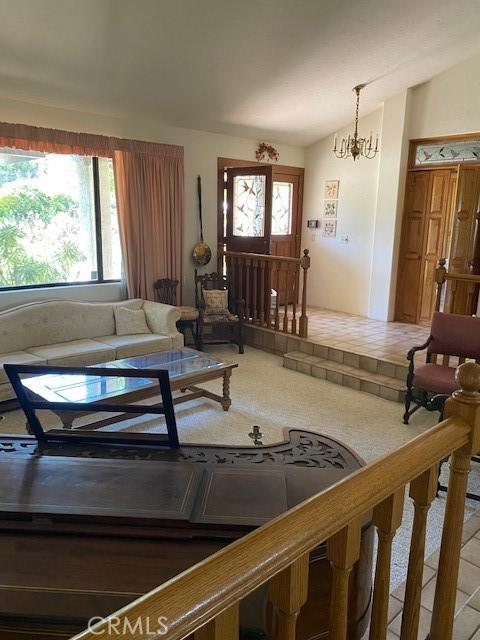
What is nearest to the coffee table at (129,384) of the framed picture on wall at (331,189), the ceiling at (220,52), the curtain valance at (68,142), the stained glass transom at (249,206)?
the curtain valance at (68,142)

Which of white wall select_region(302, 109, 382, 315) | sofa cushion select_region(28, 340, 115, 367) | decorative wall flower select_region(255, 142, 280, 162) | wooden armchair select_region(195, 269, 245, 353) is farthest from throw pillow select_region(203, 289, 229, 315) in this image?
decorative wall flower select_region(255, 142, 280, 162)

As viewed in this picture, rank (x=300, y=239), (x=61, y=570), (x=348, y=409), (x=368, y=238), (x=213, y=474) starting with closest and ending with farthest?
(x=61, y=570) → (x=213, y=474) → (x=348, y=409) → (x=368, y=238) → (x=300, y=239)

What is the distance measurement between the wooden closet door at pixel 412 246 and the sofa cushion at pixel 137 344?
3314 mm

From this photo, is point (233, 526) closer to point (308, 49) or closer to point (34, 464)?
point (34, 464)

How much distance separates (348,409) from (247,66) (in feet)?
10.9

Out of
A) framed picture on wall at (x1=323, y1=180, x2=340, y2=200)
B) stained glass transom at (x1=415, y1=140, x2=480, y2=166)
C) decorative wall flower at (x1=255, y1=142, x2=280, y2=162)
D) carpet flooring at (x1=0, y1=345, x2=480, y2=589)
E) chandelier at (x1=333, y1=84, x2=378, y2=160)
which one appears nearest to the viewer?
carpet flooring at (x1=0, y1=345, x2=480, y2=589)

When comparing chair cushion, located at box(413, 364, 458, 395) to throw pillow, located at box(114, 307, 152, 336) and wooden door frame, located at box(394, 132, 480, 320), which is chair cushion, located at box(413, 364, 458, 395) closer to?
wooden door frame, located at box(394, 132, 480, 320)

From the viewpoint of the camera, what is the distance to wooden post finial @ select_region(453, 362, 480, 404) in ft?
3.48

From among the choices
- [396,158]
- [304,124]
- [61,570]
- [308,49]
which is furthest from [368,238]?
[61,570]

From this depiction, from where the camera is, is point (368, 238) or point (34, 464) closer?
point (34, 464)

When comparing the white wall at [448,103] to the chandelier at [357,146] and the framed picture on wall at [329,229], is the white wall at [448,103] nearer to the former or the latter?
the chandelier at [357,146]

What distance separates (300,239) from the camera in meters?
7.25

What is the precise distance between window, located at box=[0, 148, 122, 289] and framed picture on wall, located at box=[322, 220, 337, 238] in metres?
3.17

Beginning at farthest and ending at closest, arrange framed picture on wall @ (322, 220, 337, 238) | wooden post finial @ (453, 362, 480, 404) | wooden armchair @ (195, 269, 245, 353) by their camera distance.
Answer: framed picture on wall @ (322, 220, 337, 238)
wooden armchair @ (195, 269, 245, 353)
wooden post finial @ (453, 362, 480, 404)
